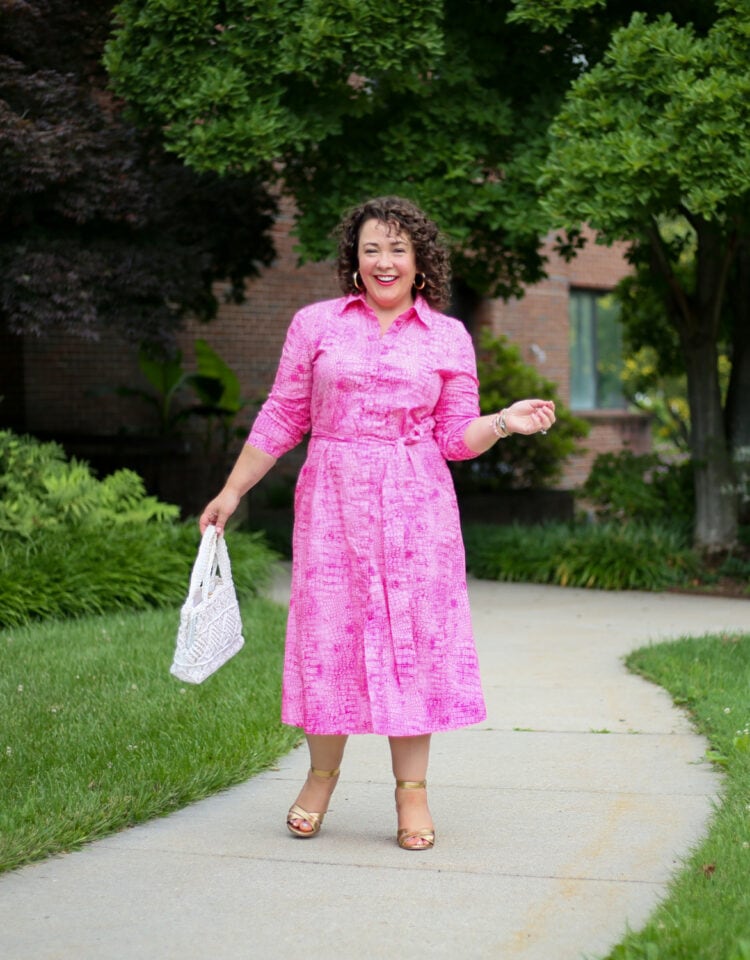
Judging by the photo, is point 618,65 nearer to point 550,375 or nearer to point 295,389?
point 295,389

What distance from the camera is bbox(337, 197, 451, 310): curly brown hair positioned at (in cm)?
458

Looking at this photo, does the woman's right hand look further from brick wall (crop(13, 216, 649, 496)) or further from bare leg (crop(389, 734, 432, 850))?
brick wall (crop(13, 216, 649, 496))

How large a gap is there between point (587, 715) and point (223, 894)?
2891 millimetres

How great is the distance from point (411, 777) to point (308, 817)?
0.37 m

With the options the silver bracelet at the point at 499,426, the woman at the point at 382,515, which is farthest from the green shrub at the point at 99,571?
the silver bracelet at the point at 499,426

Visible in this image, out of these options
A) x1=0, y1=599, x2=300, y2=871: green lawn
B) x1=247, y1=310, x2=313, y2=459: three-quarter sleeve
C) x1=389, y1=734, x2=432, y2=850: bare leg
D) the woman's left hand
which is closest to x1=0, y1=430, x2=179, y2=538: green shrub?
x1=0, y1=599, x2=300, y2=871: green lawn

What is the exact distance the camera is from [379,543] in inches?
175

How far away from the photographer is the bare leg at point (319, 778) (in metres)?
4.57

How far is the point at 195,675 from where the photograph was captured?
445 centimetres

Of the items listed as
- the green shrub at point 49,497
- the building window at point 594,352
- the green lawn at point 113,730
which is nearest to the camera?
the green lawn at point 113,730

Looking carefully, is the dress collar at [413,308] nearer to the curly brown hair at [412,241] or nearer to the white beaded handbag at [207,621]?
the curly brown hair at [412,241]

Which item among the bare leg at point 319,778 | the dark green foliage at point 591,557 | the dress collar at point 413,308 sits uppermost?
the dress collar at point 413,308

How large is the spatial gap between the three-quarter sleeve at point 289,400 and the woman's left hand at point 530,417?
70cm

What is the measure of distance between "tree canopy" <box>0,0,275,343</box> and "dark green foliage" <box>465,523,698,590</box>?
11.1 ft
